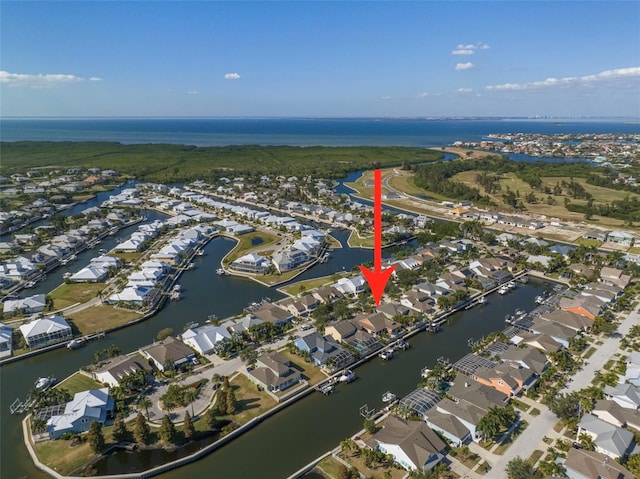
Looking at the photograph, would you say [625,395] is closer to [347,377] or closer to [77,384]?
[347,377]

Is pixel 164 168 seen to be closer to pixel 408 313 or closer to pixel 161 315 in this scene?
pixel 161 315

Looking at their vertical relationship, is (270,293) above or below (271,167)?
below

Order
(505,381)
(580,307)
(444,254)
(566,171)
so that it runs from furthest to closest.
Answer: (566,171) → (444,254) → (580,307) → (505,381)

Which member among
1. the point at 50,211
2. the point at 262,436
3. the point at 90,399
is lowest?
the point at 262,436

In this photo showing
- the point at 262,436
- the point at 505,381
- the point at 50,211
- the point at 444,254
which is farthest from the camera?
the point at 50,211

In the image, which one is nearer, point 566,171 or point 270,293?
point 270,293

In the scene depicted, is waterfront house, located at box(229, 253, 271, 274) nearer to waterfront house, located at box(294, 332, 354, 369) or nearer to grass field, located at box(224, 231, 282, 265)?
grass field, located at box(224, 231, 282, 265)

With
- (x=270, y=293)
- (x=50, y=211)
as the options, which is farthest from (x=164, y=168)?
(x=270, y=293)
